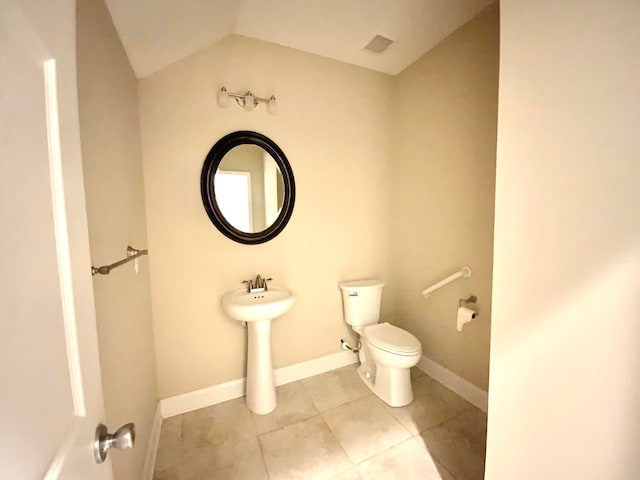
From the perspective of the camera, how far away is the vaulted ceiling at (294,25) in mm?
1196

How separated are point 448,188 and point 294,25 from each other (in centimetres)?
154

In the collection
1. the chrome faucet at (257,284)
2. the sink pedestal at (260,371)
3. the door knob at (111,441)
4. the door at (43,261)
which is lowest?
the sink pedestal at (260,371)

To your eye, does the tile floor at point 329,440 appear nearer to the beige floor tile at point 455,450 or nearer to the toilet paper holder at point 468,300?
the beige floor tile at point 455,450

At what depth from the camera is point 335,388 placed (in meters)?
1.99

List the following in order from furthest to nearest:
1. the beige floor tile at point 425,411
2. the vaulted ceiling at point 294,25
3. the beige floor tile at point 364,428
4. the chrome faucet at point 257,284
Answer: the chrome faucet at point 257,284, the beige floor tile at point 425,411, the beige floor tile at point 364,428, the vaulted ceiling at point 294,25

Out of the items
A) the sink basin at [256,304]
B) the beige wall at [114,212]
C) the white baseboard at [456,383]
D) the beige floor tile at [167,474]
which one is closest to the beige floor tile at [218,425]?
the beige floor tile at [167,474]

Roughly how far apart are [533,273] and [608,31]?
26.2 inches

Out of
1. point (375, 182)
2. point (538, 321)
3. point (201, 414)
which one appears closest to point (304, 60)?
point (375, 182)

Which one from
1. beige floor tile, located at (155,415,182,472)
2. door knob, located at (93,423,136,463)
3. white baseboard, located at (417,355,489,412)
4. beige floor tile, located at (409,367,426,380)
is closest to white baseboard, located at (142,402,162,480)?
beige floor tile, located at (155,415,182,472)

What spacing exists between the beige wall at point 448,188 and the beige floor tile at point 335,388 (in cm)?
64

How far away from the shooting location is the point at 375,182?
2303 millimetres

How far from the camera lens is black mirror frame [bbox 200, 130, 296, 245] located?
1.73 metres

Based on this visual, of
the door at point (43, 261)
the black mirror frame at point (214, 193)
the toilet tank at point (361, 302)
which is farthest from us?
the toilet tank at point (361, 302)

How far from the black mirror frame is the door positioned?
123 cm
